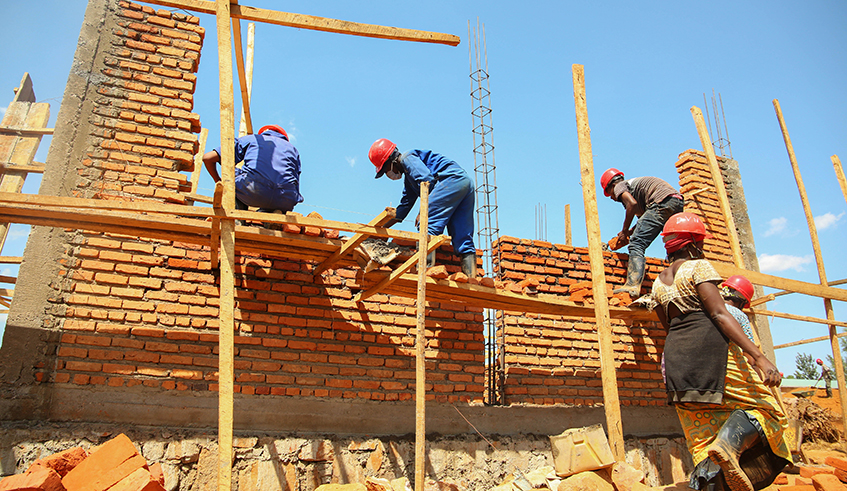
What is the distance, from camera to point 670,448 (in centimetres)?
572

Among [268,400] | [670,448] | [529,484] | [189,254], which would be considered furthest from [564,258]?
[189,254]

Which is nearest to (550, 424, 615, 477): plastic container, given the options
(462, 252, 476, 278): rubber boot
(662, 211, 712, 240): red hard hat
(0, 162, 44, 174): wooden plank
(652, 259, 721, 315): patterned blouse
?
(652, 259, 721, 315): patterned blouse

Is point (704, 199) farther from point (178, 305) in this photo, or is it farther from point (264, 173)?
point (178, 305)

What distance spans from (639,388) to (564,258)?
1.70 meters

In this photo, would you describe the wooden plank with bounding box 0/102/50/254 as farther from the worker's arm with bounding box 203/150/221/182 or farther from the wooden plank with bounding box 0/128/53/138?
the worker's arm with bounding box 203/150/221/182

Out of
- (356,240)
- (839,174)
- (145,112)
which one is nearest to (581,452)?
(356,240)

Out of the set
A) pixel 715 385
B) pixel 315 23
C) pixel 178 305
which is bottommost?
pixel 715 385

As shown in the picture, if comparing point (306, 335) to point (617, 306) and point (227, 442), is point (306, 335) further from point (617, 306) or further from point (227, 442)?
point (617, 306)

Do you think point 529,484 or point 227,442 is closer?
point 227,442

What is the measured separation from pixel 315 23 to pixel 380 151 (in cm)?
125

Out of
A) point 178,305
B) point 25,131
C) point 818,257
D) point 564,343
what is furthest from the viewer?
point 25,131

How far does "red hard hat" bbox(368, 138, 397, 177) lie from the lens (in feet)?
16.2

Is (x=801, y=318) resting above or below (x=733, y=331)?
above

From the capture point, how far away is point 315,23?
416cm
